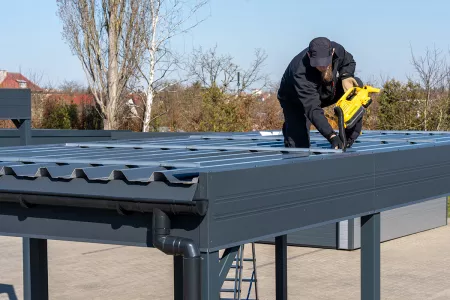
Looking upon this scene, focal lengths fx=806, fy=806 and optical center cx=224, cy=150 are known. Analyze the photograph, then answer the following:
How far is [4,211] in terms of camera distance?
5.30 m

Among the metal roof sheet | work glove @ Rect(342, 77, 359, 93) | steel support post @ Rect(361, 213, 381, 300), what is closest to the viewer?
the metal roof sheet

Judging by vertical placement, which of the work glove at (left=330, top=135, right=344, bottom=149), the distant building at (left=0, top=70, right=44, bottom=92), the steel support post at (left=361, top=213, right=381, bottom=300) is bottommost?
the steel support post at (left=361, top=213, right=381, bottom=300)

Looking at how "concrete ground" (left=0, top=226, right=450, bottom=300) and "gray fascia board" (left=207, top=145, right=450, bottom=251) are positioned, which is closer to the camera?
"gray fascia board" (left=207, top=145, right=450, bottom=251)

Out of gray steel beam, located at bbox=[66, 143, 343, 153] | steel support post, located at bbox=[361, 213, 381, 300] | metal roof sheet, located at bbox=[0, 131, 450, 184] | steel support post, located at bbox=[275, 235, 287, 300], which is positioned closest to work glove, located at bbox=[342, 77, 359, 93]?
metal roof sheet, located at bbox=[0, 131, 450, 184]

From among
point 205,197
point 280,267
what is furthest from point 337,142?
point 280,267

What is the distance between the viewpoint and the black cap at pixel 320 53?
6.21 meters

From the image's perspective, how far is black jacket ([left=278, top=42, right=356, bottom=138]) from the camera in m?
6.37

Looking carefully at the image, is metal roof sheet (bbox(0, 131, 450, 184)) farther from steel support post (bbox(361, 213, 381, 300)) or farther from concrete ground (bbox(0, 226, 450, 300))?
concrete ground (bbox(0, 226, 450, 300))

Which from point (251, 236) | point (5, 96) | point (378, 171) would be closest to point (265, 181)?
point (251, 236)

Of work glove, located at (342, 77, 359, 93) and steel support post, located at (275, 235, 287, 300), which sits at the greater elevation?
work glove, located at (342, 77, 359, 93)

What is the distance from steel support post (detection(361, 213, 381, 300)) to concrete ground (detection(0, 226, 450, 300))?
18.2 feet

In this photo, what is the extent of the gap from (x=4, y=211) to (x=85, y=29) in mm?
24611

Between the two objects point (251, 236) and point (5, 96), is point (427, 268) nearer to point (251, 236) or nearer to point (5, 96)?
point (5, 96)

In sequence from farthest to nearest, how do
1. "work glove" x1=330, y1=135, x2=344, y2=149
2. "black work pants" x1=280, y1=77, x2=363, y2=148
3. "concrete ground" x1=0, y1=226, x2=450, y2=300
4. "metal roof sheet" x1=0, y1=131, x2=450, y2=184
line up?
"concrete ground" x1=0, y1=226, x2=450, y2=300
"black work pants" x1=280, y1=77, x2=363, y2=148
"work glove" x1=330, y1=135, x2=344, y2=149
"metal roof sheet" x1=0, y1=131, x2=450, y2=184
